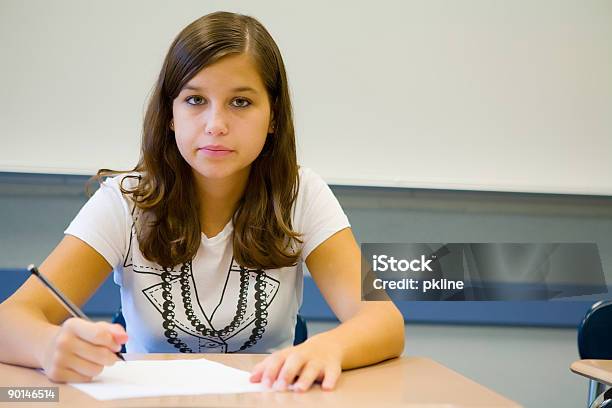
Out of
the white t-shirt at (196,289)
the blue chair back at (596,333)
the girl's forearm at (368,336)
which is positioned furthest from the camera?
the blue chair back at (596,333)

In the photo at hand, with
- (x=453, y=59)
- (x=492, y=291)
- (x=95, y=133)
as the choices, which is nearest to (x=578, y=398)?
(x=492, y=291)

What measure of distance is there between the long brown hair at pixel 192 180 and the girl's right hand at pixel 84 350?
49cm

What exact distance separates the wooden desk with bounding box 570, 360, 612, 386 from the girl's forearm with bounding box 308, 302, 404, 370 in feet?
1.46

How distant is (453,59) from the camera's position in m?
2.99

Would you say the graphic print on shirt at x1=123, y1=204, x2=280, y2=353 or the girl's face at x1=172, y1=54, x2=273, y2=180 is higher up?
the girl's face at x1=172, y1=54, x2=273, y2=180

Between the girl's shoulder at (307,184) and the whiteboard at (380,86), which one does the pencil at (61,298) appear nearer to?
the girl's shoulder at (307,184)

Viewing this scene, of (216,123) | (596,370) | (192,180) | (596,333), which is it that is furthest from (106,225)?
(596,333)

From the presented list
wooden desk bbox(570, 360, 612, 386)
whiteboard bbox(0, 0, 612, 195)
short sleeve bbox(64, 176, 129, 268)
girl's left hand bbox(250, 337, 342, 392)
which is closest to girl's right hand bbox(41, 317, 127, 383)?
girl's left hand bbox(250, 337, 342, 392)

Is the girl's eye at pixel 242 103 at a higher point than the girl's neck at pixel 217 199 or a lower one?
higher

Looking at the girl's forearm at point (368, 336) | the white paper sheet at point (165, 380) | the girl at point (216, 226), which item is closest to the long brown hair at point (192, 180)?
the girl at point (216, 226)

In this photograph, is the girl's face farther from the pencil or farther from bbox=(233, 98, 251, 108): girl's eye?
the pencil

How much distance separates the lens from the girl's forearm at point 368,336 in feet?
4.23

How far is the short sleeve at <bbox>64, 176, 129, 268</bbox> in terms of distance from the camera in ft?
5.15

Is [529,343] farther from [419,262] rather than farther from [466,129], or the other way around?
[419,262]
